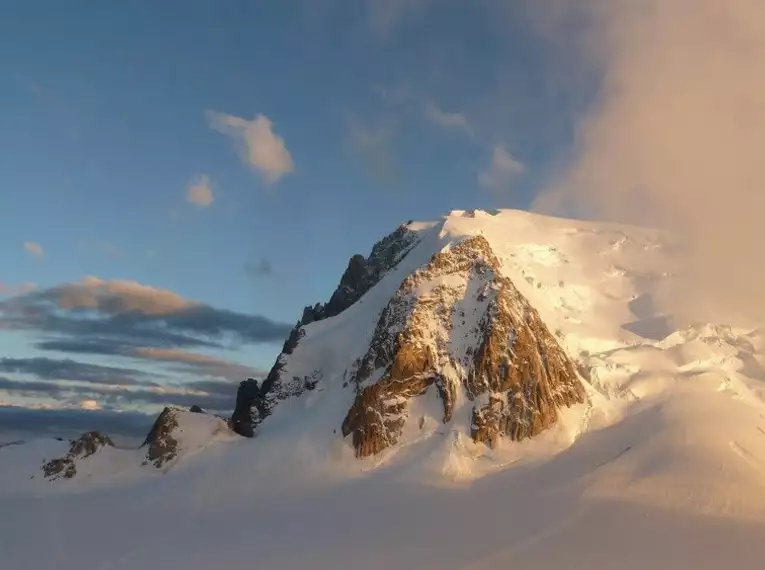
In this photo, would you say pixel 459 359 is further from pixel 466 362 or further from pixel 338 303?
pixel 338 303

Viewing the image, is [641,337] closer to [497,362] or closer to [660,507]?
[497,362]

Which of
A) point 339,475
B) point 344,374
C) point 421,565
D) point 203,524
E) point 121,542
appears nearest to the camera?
point 421,565

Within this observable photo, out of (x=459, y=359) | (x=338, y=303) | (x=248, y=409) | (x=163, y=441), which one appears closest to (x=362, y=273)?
(x=338, y=303)

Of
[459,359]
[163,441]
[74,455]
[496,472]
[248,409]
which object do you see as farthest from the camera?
[248,409]

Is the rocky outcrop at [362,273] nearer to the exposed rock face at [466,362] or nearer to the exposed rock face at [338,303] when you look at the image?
the exposed rock face at [338,303]

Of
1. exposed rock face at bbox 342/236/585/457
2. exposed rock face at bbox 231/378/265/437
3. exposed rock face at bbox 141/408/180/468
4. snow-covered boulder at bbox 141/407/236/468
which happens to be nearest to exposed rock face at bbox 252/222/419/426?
exposed rock face at bbox 231/378/265/437

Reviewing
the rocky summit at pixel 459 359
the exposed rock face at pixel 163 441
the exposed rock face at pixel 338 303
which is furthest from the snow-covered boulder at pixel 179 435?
the rocky summit at pixel 459 359

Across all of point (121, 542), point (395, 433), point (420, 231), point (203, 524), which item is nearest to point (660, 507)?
point (395, 433)
